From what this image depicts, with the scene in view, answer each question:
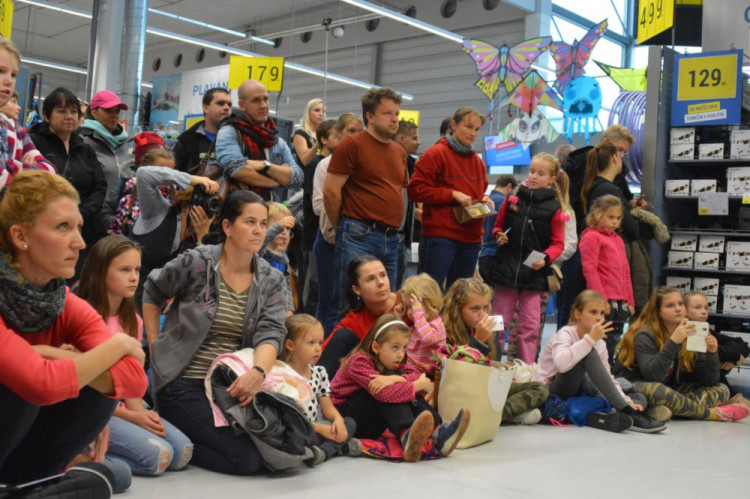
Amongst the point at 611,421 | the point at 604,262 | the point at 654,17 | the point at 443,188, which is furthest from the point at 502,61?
the point at 611,421

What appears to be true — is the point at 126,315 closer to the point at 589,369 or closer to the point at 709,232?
the point at 589,369

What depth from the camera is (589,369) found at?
14.0 feet

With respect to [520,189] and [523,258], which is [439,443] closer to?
[523,258]

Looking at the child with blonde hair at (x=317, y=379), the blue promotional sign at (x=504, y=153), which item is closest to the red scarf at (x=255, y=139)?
the child with blonde hair at (x=317, y=379)

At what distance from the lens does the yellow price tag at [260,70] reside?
26.9 ft

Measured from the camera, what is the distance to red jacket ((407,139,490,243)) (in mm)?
4652

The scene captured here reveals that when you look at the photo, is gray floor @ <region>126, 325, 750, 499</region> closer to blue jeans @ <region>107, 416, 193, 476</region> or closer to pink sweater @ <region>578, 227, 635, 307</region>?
blue jeans @ <region>107, 416, 193, 476</region>

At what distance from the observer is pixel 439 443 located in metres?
3.34

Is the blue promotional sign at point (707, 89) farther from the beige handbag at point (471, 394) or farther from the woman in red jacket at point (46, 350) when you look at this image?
the woman in red jacket at point (46, 350)

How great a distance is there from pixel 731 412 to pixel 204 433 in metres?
3.32

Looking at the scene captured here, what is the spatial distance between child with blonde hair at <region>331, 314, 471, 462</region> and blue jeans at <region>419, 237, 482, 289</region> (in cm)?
118

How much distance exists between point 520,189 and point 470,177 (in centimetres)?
51

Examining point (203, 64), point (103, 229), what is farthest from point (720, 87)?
point (203, 64)

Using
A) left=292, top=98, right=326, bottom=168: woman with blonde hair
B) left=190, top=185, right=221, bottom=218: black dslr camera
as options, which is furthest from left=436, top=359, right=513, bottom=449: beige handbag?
Result: left=292, top=98, right=326, bottom=168: woman with blonde hair
